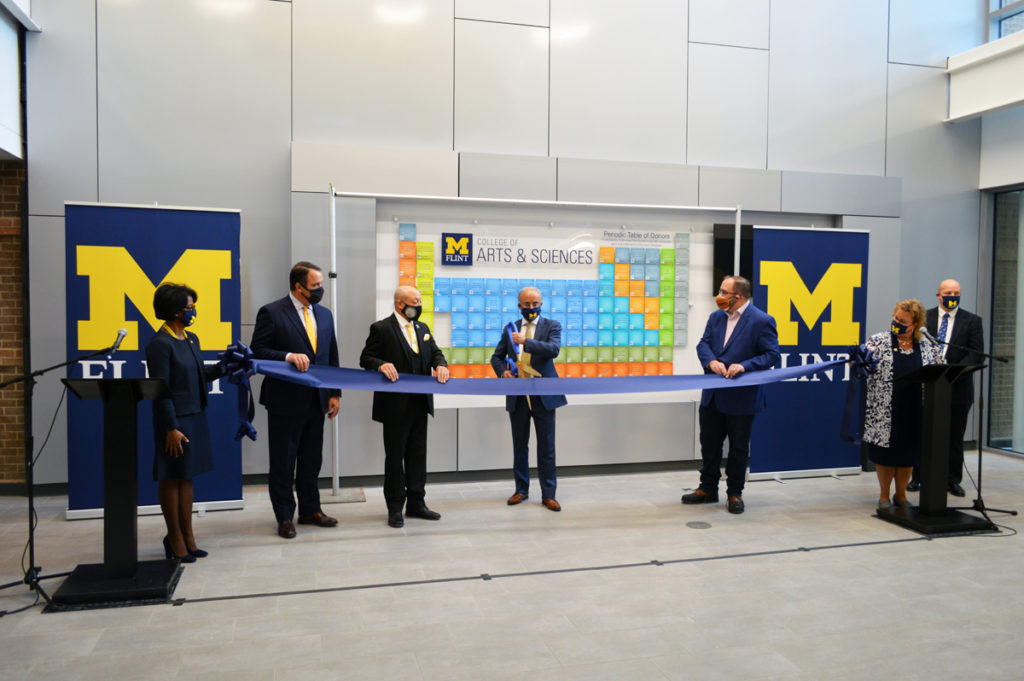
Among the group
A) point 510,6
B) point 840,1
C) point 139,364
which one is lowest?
point 139,364

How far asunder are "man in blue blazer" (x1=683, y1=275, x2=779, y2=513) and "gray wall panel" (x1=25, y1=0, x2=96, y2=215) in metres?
4.98

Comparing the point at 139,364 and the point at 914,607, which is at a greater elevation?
the point at 139,364

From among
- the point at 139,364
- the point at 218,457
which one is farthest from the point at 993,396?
the point at 139,364

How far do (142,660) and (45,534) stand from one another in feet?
7.70

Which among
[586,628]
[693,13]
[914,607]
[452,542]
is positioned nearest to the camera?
[586,628]

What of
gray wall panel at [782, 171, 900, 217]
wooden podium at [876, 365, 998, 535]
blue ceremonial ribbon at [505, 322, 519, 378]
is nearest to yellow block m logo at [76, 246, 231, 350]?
blue ceremonial ribbon at [505, 322, 519, 378]

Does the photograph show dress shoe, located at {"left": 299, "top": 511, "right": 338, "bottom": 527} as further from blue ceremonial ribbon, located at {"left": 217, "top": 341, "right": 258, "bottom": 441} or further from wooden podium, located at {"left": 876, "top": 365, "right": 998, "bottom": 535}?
wooden podium, located at {"left": 876, "top": 365, "right": 998, "bottom": 535}

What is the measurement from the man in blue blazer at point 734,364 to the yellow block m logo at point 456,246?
7.01ft

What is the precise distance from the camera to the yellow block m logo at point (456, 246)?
251 inches

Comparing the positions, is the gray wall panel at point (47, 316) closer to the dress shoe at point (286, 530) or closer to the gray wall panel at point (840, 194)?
the dress shoe at point (286, 530)

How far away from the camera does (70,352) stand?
16.9 ft

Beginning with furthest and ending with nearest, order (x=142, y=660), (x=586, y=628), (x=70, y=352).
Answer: (x=70, y=352), (x=586, y=628), (x=142, y=660)

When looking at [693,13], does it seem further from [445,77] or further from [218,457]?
[218,457]

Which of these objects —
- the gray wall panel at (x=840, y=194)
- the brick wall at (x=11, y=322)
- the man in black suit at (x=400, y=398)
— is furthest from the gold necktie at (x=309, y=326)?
the gray wall panel at (x=840, y=194)
